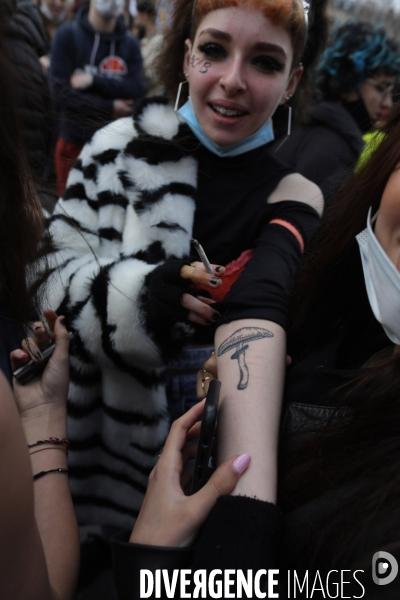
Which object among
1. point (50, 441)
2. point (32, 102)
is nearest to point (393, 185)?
point (32, 102)

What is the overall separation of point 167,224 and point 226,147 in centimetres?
32

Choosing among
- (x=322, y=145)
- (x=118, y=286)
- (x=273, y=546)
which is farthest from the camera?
(x=322, y=145)

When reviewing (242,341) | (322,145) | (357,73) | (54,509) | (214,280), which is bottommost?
(54,509)

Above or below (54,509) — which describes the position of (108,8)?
above

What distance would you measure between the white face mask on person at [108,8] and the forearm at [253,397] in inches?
139

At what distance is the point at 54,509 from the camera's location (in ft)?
4.03

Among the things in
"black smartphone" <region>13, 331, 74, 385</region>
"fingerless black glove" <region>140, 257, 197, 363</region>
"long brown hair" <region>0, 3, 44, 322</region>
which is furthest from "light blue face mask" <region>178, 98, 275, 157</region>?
"black smartphone" <region>13, 331, 74, 385</region>

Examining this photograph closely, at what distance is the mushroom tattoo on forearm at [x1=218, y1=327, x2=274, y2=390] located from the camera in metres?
1.30

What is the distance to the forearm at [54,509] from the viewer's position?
1.13 meters

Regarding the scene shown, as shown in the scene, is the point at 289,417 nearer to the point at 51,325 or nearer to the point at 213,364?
the point at 213,364

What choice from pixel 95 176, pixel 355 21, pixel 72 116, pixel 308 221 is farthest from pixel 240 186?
pixel 355 21

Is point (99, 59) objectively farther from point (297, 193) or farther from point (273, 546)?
point (273, 546)

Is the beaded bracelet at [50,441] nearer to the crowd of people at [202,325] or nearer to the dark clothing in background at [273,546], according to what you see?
the crowd of people at [202,325]

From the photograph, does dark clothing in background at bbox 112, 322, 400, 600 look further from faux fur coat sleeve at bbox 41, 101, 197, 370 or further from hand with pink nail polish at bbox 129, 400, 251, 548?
faux fur coat sleeve at bbox 41, 101, 197, 370
